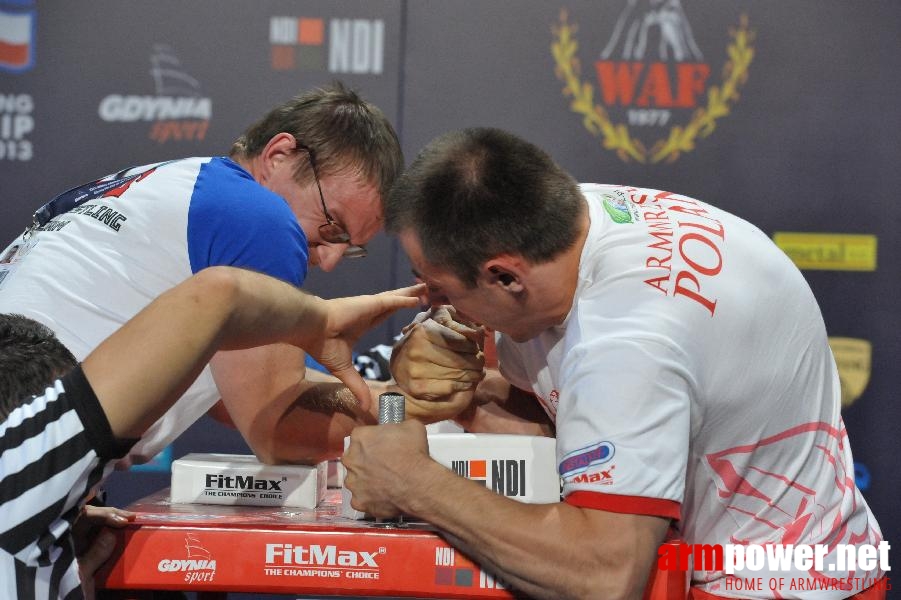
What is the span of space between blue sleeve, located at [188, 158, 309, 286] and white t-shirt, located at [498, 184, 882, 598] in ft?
1.35

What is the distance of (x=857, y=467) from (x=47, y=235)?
236 centimetres

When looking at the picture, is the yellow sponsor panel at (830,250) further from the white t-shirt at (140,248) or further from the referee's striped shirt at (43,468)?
the referee's striped shirt at (43,468)

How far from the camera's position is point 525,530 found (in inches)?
43.4

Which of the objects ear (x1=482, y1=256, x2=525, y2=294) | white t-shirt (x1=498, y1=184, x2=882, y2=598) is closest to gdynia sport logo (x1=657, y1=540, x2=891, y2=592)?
white t-shirt (x1=498, y1=184, x2=882, y2=598)

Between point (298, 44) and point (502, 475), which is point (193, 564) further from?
point (298, 44)

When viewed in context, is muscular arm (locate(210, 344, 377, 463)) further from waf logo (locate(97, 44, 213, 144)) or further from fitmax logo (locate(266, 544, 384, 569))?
waf logo (locate(97, 44, 213, 144))

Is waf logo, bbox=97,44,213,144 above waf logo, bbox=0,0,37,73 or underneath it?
underneath

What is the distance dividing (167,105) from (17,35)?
484 mm

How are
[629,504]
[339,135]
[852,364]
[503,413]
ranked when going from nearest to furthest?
[629,504]
[503,413]
[339,135]
[852,364]

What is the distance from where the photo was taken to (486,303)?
1301 millimetres

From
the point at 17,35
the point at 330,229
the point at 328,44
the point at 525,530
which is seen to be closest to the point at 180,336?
the point at 525,530

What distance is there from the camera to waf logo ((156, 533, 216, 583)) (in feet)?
3.72

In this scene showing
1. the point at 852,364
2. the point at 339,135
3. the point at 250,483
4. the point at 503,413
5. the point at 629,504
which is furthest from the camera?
the point at 852,364

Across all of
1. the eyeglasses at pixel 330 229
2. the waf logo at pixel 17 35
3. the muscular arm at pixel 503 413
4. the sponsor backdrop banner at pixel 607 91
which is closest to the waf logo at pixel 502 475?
the muscular arm at pixel 503 413
